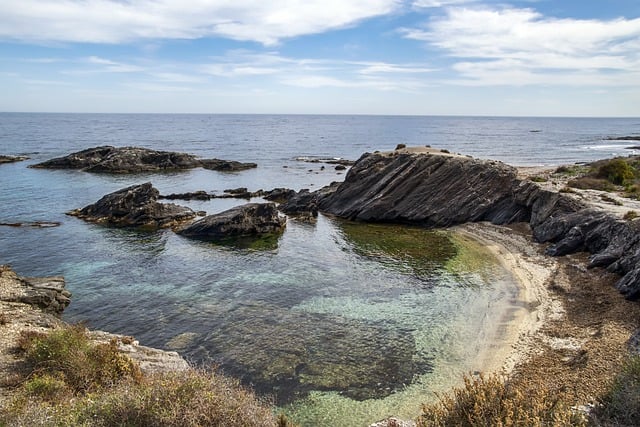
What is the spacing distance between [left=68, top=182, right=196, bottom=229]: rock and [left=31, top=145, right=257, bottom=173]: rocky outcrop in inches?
1530

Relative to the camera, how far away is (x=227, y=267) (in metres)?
34.2

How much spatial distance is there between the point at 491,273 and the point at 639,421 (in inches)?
856

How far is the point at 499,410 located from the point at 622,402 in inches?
141

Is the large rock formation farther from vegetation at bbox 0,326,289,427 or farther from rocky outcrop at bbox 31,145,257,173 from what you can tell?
rocky outcrop at bbox 31,145,257,173

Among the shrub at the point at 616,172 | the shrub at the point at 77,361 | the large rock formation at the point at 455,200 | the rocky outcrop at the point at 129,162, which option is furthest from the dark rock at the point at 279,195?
the shrub at the point at 77,361

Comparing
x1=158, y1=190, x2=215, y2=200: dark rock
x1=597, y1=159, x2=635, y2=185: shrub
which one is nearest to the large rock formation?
x1=597, y1=159, x2=635, y2=185: shrub

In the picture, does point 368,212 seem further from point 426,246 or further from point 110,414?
point 110,414

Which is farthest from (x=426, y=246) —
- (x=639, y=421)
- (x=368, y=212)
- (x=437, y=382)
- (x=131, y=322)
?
(x=639, y=421)

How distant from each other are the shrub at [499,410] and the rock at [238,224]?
34.2 m

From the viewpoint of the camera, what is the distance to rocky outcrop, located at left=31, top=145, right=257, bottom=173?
88.4 metres

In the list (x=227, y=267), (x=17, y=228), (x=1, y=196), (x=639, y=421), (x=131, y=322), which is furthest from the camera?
(x=1, y=196)

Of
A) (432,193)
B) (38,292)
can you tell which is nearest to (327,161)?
(432,193)

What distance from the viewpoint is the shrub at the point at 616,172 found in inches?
1873

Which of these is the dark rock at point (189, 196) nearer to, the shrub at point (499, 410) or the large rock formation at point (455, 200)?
the large rock formation at point (455, 200)
